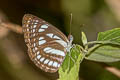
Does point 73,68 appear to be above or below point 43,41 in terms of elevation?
below

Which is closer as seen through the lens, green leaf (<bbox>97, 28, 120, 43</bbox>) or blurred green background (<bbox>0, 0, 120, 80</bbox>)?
A: green leaf (<bbox>97, 28, 120, 43</bbox>)

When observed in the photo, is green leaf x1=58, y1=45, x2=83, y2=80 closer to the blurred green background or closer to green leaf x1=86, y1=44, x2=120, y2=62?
green leaf x1=86, y1=44, x2=120, y2=62

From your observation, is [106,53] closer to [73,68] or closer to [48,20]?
[73,68]

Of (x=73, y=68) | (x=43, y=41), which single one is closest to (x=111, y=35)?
(x=73, y=68)

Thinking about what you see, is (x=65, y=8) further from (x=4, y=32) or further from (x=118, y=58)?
(x=118, y=58)

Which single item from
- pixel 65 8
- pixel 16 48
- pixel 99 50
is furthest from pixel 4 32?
pixel 99 50

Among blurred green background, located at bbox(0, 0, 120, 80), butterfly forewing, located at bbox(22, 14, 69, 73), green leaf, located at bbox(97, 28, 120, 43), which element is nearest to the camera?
green leaf, located at bbox(97, 28, 120, 43)

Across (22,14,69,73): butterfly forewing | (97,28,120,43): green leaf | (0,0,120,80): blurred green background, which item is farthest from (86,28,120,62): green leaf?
(0,0,120,80): blurred green background
